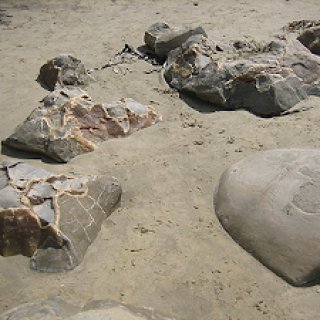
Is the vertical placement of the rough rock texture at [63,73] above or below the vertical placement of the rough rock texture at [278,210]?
below

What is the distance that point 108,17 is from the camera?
624 cm

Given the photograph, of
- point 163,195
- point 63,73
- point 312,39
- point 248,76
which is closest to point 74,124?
point 163,195

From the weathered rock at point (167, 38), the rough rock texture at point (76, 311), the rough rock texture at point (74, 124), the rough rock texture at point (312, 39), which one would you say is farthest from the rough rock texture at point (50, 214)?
the rough rock texture at point (312, 39)

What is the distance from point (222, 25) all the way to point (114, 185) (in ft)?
11.5

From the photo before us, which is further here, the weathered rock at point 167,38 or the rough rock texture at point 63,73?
the weathered rock at point 167,38

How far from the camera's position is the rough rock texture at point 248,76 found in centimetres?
366

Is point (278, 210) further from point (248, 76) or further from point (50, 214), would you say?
point (248, 76)

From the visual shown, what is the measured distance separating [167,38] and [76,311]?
324 cm

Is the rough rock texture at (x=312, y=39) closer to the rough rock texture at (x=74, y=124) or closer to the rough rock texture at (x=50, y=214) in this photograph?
the rough rock texture at (x=74, y=124)

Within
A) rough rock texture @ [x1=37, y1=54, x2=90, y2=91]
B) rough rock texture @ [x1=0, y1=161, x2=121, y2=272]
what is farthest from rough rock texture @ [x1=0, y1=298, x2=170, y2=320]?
rough rock texture @ [x1=37, y1=54, x2=90, y2=91]

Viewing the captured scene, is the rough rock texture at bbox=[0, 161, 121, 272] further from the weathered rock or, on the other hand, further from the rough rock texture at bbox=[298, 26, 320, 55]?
the rough rock texture at bbox=[298, 26, 320, 55]

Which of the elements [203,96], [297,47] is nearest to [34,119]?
[203,96]

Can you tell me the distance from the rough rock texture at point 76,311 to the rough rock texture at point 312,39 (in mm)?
3330

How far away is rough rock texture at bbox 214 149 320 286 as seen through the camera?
87.9 inches
